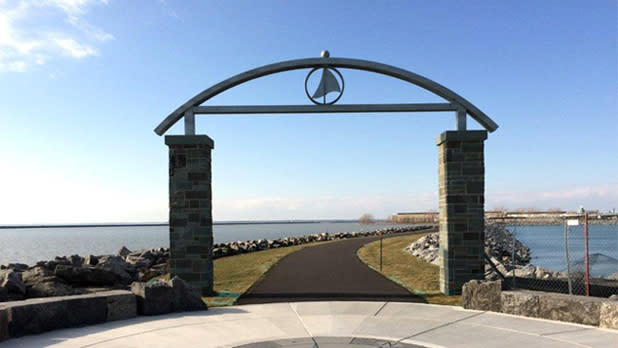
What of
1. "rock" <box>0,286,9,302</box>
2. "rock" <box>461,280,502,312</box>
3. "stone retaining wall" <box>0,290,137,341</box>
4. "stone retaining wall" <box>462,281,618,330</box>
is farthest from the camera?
"rock" <box>0,286,9,302</box>

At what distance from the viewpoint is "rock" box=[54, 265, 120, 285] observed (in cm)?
1356

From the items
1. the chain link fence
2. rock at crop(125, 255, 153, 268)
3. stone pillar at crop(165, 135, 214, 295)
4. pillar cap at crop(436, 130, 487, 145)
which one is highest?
pillar cap at crop(436, 130, 487, 145)

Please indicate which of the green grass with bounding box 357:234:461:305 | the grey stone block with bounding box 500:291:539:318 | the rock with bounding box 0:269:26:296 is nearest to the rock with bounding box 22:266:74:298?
the rock with bounding box 0:269:26:296

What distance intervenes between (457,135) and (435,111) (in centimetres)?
85

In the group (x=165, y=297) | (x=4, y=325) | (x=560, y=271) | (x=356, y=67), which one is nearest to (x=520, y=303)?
(x=356, y=67)

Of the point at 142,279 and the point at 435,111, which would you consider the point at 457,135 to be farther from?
the point at 142,279

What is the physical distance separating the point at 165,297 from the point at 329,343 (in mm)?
3563

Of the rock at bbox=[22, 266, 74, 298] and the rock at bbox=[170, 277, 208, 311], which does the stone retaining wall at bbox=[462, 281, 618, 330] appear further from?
the rock at bbox=[22, 266, 74, 298]

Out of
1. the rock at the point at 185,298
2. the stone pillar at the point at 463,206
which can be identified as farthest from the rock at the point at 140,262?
the stone pillar at the point at 463,206

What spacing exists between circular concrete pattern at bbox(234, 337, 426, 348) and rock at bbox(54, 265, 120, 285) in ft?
33.4

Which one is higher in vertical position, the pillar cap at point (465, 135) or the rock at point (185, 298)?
the pillar cap at point (465, 135)

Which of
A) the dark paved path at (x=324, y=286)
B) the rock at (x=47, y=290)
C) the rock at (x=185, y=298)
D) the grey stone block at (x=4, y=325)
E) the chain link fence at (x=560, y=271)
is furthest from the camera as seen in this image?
the rock at (x=47, y=290)

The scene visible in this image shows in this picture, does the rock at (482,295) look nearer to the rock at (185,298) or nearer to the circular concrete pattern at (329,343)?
the circular concrete pattern at (329,343)

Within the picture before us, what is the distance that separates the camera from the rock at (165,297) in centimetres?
770
